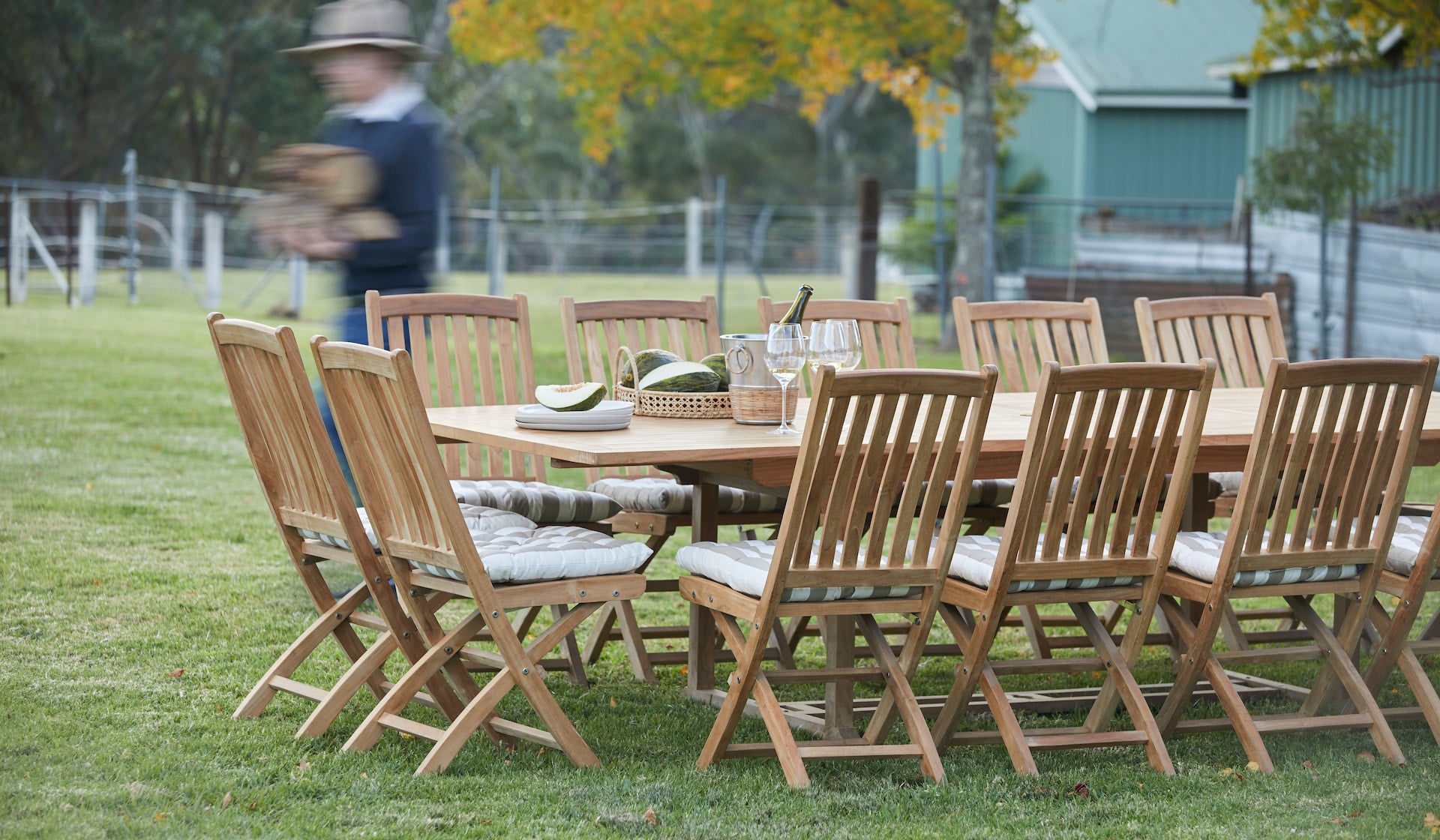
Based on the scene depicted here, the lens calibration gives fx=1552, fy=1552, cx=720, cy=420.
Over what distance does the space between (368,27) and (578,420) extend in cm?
189

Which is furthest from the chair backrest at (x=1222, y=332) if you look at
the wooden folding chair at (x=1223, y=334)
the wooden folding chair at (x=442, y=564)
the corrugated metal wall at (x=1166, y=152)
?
the corrugated metal wall at (x=1166, y=152)

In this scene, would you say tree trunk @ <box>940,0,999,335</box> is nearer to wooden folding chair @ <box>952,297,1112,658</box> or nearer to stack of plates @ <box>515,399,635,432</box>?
wooden folding chair @ <box>952,297,1112,658</box>

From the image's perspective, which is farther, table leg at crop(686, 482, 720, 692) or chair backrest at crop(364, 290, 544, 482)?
chair backrest at crop(364, 290, 544, 482)

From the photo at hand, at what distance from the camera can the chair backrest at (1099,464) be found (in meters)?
3.65

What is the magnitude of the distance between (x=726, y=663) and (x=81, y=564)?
8.72 feet

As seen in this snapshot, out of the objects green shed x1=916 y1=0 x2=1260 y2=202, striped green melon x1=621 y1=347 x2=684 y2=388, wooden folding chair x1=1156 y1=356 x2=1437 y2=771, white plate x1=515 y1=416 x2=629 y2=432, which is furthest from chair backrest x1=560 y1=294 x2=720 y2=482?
green shed x1=916 y1=0 x2=1260 y2=202

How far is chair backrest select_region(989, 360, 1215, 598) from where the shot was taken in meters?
3.65

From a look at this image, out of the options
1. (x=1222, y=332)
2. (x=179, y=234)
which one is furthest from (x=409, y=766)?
(x=179, y=234)

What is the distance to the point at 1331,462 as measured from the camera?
4.05 meters

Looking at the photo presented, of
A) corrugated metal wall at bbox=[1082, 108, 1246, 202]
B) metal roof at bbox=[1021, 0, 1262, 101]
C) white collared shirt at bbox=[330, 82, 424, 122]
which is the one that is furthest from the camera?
corrugated metal wall at bbox=[1082, 108, 1246, 202]

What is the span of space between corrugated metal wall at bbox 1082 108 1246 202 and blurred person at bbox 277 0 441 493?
1754 centimetres

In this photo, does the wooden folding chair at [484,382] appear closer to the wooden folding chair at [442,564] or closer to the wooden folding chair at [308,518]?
the wooden folding chair at [308,518]

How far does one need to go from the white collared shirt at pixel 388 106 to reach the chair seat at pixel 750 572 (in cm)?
200

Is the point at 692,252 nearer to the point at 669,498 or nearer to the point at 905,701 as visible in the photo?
the point at 669,498
